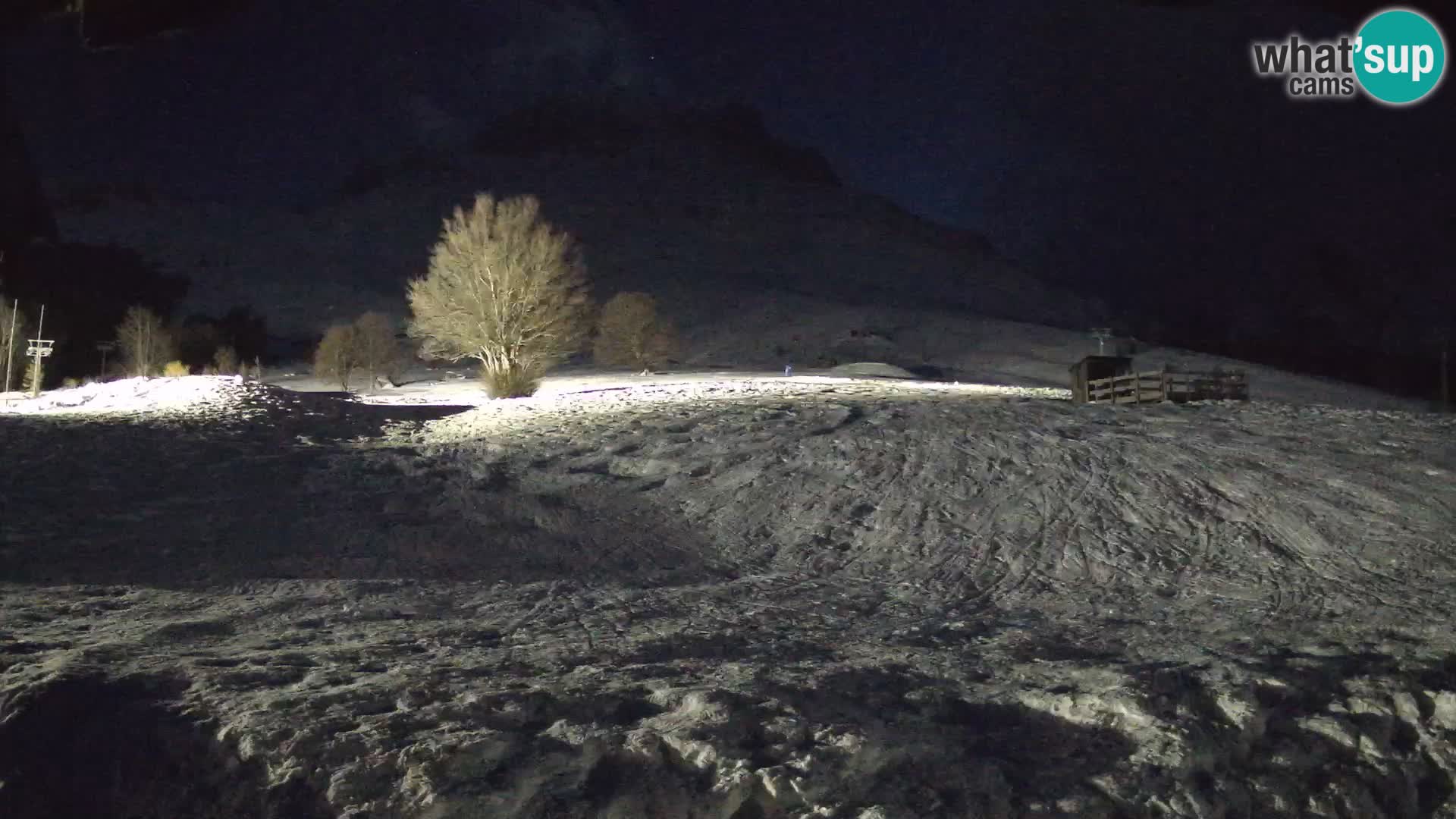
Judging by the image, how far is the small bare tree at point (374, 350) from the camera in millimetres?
55375

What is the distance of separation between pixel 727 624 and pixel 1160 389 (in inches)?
742

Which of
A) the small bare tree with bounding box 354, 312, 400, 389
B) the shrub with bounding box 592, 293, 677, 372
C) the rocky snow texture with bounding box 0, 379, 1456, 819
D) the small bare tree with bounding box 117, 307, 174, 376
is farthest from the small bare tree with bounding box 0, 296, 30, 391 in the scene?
the rocky snow texture with bounding box 0, 379, 1456, 819

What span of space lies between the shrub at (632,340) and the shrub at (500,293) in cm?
2508

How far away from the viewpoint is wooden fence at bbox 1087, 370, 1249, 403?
75.9 feet

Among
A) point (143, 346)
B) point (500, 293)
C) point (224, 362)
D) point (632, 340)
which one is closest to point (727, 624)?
point (500, 293)

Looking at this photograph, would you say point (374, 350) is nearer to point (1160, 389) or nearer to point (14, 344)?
point (14, 344)

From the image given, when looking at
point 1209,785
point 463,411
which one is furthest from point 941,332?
point 1209,785

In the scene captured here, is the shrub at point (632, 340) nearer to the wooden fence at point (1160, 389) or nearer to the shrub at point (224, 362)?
the shrub at point (224, 362)

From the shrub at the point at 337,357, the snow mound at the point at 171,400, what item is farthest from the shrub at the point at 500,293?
the shrub at the point at 337,357

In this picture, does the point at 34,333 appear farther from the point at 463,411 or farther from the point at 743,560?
the point at 743,560

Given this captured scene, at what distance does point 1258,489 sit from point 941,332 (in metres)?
63.9

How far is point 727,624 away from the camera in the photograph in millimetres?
7703

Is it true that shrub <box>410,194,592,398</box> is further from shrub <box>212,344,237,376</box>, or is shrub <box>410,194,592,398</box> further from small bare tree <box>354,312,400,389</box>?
shrub <box>212,344,237,376</box>

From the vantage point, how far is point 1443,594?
8.48 m
